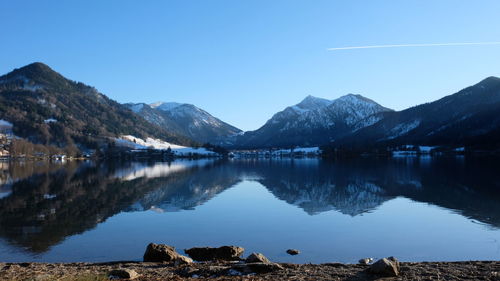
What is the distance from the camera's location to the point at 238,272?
61.4ft

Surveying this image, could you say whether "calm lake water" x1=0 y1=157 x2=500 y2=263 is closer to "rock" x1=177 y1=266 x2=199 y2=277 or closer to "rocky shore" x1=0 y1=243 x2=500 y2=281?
"rocky shore" x1=0 y1=243 x2=500 y2=281

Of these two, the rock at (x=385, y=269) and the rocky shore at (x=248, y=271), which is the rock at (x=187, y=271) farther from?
the rock at (x=385, y=269)

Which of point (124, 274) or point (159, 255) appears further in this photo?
point (159, 255)

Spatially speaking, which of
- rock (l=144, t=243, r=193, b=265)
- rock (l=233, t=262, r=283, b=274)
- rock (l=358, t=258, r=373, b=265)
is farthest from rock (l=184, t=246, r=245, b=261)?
rock (l=358, t=258, r=373, b=265)

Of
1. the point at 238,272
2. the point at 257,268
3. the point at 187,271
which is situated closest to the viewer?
the point at 238,272

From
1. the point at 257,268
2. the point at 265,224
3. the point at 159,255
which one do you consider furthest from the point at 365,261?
the point at 265,224

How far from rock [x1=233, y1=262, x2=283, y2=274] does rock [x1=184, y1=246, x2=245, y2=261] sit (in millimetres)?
4963

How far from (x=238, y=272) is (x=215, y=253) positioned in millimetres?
6277

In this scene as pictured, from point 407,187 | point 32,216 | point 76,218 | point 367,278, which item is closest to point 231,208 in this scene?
point 76,218

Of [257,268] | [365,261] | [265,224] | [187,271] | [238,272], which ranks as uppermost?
[257,268]

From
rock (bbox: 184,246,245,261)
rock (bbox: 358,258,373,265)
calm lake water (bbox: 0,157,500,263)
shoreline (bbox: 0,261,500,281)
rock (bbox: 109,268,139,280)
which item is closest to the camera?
shoreline (bbox: 0,261,500,281)

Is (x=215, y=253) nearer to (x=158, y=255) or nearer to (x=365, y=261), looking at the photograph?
(x=158, y=255)

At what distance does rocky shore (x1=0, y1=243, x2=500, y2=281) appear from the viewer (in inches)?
692

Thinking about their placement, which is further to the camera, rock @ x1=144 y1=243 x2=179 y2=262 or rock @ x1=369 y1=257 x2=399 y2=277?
→ rock @ x1=144 y1=243 x2=179 y2=262
